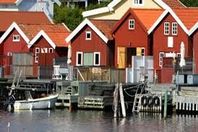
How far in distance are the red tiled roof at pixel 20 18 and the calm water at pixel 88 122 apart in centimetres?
2544

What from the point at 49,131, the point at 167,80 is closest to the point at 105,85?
the point at 167,80

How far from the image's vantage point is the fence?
7619cm

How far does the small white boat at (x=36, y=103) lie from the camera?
73613 mm

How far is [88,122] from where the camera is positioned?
215 ft

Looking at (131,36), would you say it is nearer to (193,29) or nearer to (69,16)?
(193,29)

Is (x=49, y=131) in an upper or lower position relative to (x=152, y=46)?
lower

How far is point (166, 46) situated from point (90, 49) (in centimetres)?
735

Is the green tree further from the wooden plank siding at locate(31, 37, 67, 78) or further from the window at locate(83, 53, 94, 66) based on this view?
the window at locate(83, 53, 94, 66)

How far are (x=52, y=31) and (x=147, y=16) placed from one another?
10270 millimetres

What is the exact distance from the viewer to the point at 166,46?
79.2m

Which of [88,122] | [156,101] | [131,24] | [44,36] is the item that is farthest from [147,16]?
[88,122]

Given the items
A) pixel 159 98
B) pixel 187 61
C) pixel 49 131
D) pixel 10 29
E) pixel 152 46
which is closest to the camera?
pixel 49 131


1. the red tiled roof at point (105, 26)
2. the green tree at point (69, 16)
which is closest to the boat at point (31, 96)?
the red tiled roof at point (105, 26)

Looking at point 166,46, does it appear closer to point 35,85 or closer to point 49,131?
point 35,85
